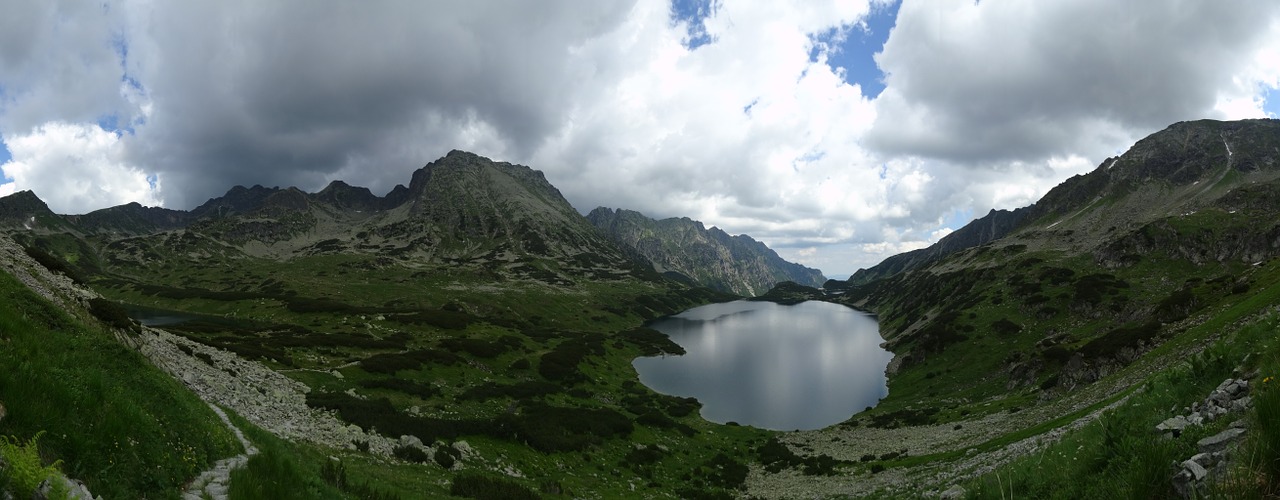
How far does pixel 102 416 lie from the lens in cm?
931

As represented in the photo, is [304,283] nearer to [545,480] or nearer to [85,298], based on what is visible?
[85,298]

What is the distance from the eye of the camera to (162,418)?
39.3 feet

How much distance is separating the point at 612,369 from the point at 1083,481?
319 feet

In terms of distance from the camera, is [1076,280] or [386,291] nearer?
[1076,280]

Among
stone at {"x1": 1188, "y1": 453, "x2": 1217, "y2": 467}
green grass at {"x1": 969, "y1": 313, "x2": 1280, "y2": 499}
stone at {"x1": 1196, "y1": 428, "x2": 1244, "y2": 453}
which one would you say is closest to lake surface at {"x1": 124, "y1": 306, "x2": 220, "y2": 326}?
green grass at {"x1": 969, "y1": 313, "x2": 1280, "y2": 499}

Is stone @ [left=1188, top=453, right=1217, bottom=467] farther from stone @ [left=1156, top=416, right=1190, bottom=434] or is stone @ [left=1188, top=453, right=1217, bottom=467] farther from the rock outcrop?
stone @ [left=1156, top=416, right=1190, bottom=434]

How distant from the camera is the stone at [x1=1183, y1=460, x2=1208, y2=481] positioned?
6.56 metres

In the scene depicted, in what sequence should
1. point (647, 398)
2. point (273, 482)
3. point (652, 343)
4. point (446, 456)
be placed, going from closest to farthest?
1. point (273, 482)
2. point (446, 456)
3. point (647, 398)
4. point (652, 343)

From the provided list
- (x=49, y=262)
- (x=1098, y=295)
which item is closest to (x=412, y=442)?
(x=49, y=262)

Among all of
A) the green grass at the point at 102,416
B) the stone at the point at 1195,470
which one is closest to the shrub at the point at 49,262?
the green grass at the point at 102,416

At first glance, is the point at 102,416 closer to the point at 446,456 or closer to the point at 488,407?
the point at 446,456

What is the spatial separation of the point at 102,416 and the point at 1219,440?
18.3 m

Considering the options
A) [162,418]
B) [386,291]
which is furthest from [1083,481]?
[386,291]

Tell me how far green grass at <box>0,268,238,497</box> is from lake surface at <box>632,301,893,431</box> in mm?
74175
